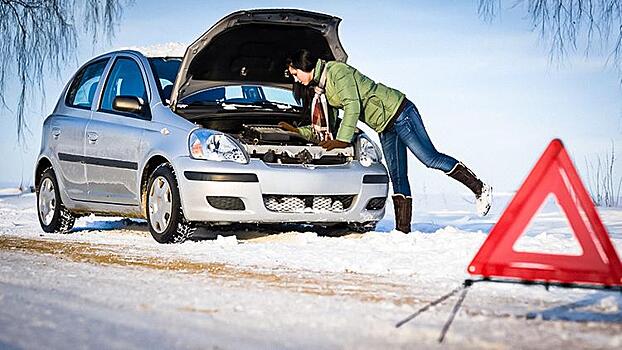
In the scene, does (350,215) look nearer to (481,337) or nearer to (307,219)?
(307,219)

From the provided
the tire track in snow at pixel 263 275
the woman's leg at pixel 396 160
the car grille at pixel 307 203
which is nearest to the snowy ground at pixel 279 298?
the tire track in snow at pixel 263 275

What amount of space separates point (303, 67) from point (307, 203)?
1452 mm

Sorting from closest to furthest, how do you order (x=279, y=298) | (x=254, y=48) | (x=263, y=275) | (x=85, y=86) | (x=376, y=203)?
(x=279, y=298) < (x=263, y=275) < (x=376, y=203) < (x=254, y=48) < (x=85, y=86)

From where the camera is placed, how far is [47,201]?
393 inches

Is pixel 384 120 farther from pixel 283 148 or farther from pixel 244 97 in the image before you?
pixel 244 97

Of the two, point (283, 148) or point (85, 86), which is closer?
point (283, 148)

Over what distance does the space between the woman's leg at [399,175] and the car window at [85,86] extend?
298cm

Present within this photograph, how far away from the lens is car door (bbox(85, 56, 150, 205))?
8594mm

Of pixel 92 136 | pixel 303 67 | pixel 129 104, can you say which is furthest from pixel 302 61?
pixel 92 136

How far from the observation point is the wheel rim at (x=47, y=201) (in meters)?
9.88

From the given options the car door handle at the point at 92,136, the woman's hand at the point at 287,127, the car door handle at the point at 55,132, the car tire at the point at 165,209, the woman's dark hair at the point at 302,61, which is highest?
the woman's dark hair at the point at 302,61

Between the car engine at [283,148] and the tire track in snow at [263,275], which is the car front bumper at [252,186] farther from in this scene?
the tire track in snow at [263,275]

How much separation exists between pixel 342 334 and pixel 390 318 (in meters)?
0.45

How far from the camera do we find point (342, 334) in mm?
3551
